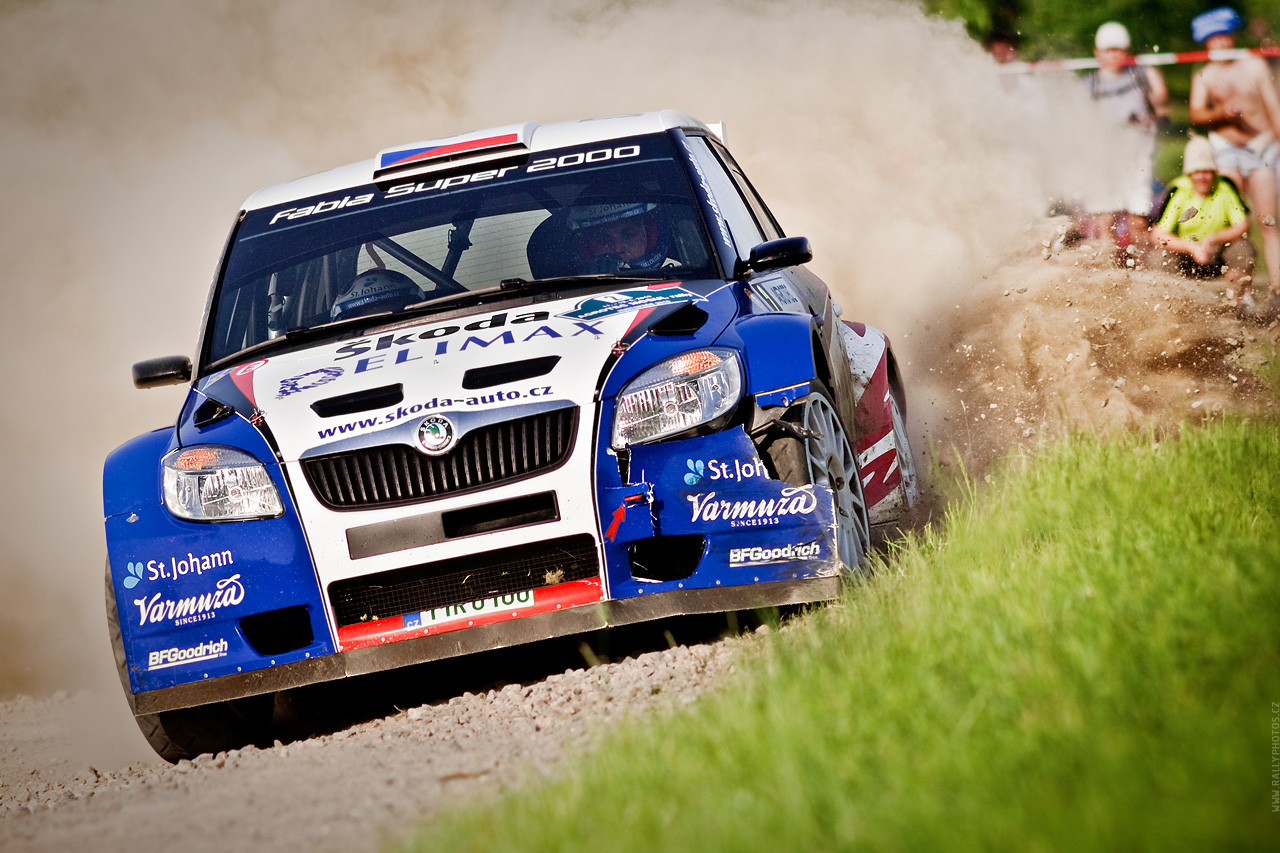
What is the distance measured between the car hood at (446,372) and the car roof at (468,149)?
1027mm

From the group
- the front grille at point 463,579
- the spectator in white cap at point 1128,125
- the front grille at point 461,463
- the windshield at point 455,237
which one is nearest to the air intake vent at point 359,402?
the front grille at point 461,463

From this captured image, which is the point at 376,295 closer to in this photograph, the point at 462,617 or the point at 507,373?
the point at 507,373

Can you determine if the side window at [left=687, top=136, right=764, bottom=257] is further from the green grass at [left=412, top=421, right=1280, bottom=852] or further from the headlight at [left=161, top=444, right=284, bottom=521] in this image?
the headlight at [left=161, top=444, right=284, bottom=521]

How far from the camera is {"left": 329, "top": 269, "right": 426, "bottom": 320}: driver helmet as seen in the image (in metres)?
5.23

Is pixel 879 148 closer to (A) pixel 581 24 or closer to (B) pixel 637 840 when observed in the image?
(A) pixel 581 24

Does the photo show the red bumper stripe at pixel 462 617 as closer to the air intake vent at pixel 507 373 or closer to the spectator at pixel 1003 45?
the air intake vent at pixel 507 373

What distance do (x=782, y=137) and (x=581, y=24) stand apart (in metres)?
4.10

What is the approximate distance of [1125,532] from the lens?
14.3 ft

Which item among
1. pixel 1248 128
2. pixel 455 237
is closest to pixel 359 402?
pixel 455 237

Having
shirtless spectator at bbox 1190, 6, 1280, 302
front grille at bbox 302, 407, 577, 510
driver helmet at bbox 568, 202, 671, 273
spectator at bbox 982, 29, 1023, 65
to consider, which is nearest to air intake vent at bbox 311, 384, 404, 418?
→ front grille at bbox 302, 407, 577, 510

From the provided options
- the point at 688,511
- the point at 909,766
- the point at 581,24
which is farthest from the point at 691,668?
the point at 581,24

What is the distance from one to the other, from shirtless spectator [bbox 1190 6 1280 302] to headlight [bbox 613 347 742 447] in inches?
254

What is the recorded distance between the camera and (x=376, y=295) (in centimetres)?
534

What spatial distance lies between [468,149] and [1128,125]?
8.99 m
